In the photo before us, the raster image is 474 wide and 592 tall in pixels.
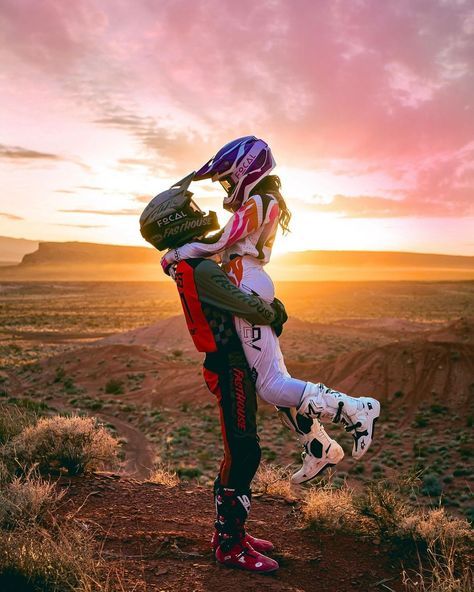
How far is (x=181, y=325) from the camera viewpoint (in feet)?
116

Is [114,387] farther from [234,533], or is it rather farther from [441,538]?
[441,538]

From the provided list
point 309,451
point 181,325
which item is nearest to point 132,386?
point 181,325

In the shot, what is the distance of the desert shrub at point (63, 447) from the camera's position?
645 cm

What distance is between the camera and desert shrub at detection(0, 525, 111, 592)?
11.3 feet

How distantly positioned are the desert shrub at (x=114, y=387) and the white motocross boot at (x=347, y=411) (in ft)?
55.5

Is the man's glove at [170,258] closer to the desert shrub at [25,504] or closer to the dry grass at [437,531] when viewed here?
the desert shrub at [25,504]

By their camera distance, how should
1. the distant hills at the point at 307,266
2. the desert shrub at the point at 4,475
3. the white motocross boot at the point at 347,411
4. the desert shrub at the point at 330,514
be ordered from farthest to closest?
the distant hills at the point at 307,266, the desert shrub at the point at 4,475, the desert shrub at the point at 330,514, the white motocross boot at the point at 347,411

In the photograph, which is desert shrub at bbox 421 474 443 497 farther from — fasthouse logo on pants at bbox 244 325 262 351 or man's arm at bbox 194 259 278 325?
man's arm at bbox 194 259 278 325

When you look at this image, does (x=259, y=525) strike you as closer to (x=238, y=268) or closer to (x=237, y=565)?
(x=237, y=565)

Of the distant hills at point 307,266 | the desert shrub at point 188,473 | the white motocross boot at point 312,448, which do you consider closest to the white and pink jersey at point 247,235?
A: the white motocross boot at point 312,448

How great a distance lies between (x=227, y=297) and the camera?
12.3 ft

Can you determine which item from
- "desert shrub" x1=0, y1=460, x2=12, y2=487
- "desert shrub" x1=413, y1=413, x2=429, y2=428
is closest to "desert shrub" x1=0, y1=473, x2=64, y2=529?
"desert shrub" x1=0, y1=460, x2=12, y2=487

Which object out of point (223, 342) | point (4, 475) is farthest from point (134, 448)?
point (223, 342)

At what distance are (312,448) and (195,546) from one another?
53.8 inches
